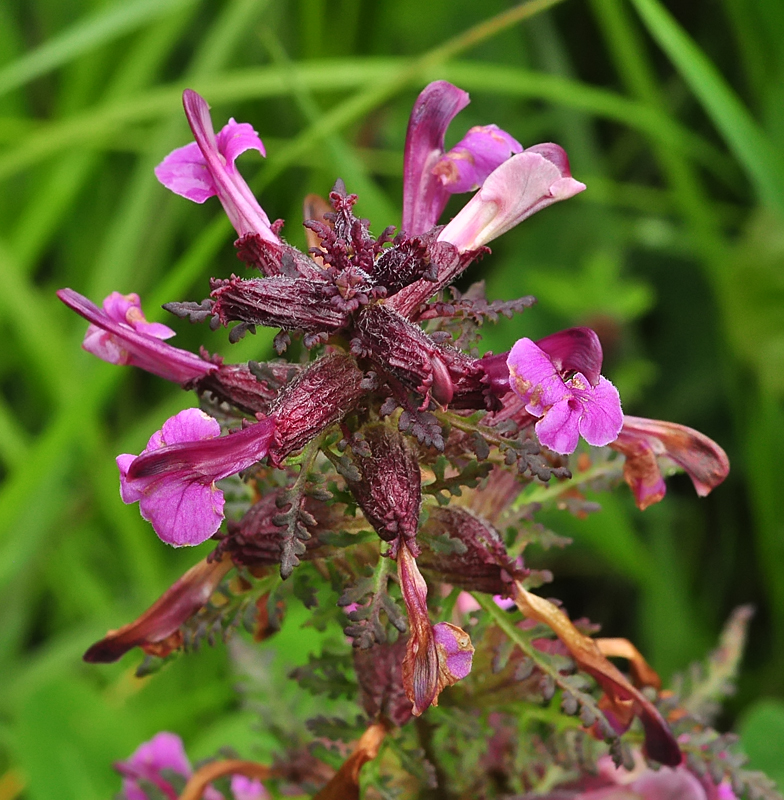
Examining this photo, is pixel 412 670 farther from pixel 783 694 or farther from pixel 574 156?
pixel 574 156

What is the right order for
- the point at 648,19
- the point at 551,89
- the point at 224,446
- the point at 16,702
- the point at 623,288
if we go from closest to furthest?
the point at 224,446 < the point at 648,19 < the point at 551,89 < the point at 16,702 < the point at 623,288

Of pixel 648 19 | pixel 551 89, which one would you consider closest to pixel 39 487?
pixel 551 89

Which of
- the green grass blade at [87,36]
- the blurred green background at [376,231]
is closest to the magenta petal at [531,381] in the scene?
the blurred green background at [376,231]

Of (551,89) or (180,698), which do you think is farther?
(180,698)

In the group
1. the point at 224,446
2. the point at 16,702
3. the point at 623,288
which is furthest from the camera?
the point at 623,288

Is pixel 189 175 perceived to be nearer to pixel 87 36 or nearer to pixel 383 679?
pixel 383 679

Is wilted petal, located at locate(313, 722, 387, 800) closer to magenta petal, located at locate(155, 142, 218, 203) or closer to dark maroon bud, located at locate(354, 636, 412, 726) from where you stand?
dark maroon bud, located at locate(354, 636, 412, 726)
